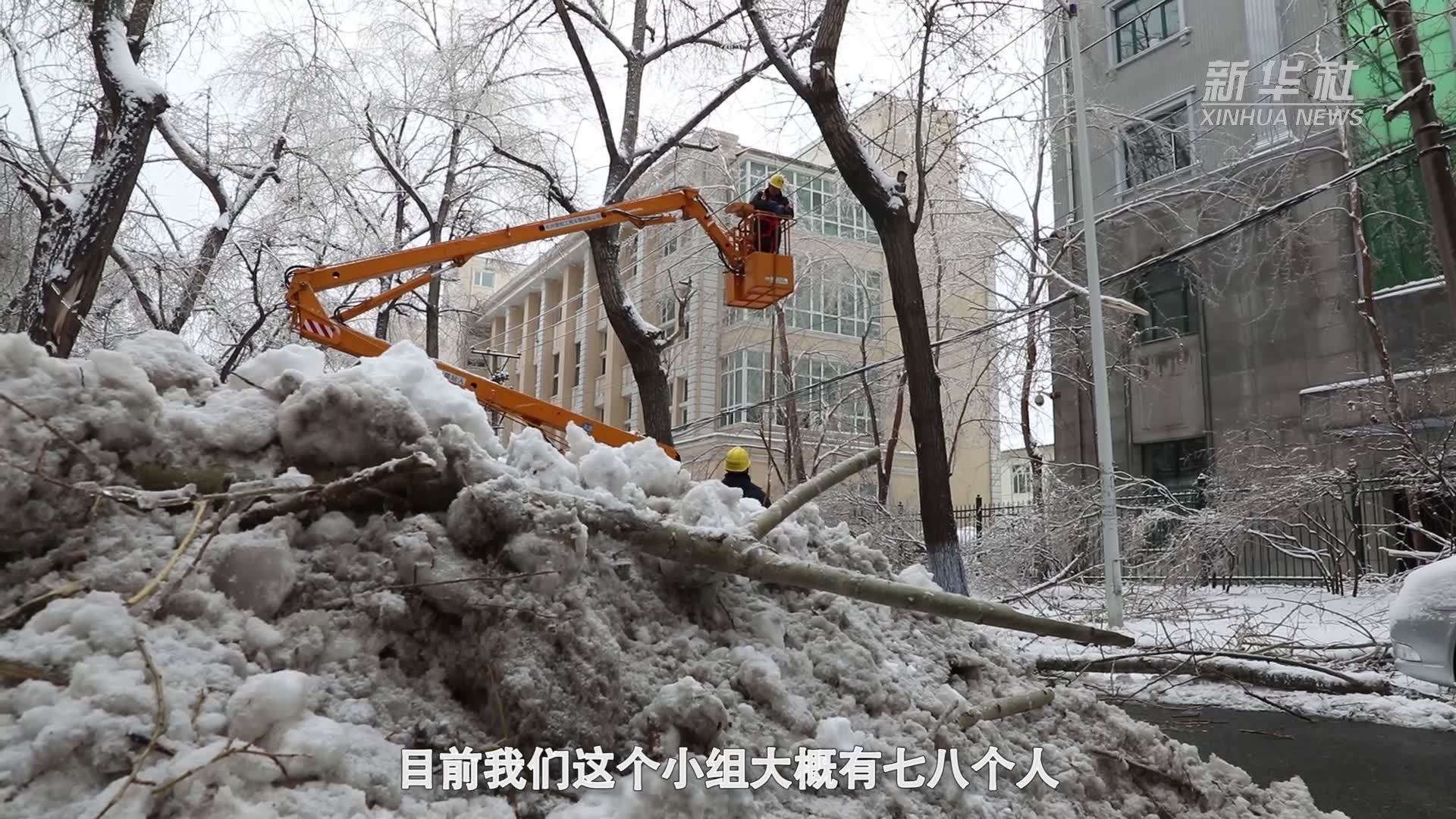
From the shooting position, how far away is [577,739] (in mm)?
1927

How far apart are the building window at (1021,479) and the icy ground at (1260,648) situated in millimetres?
8360

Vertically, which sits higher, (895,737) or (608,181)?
(608,181)

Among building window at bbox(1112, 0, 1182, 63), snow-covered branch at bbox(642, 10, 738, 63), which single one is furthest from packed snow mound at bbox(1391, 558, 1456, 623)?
building window at bbox(1112, 0, 1182, 63)

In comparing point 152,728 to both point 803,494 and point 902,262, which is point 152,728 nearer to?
point 803,494

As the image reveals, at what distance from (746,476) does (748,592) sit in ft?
14.0

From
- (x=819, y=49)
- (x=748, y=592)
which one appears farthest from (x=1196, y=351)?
(x=748, y=592)

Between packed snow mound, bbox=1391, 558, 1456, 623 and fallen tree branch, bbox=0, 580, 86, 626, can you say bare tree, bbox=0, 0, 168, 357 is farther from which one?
packed snow mound, bbox=1391, 558, 1456, 623

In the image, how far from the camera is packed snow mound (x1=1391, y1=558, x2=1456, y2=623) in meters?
5.80

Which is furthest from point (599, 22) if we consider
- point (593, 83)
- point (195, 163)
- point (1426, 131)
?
point (1426, 131)

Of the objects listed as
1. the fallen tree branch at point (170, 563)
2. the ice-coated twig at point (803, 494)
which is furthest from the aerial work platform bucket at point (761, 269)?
the fallen tree branch at point (170, 563)

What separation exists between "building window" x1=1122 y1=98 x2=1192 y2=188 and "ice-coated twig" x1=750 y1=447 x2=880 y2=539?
57.3ft

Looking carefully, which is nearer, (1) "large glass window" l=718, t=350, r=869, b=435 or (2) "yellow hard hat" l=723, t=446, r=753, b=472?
(2) "yellow hard hat" l=723, t=446, r=753, b=472

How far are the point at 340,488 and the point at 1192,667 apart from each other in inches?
183

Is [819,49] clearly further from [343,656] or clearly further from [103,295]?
[103,295]
